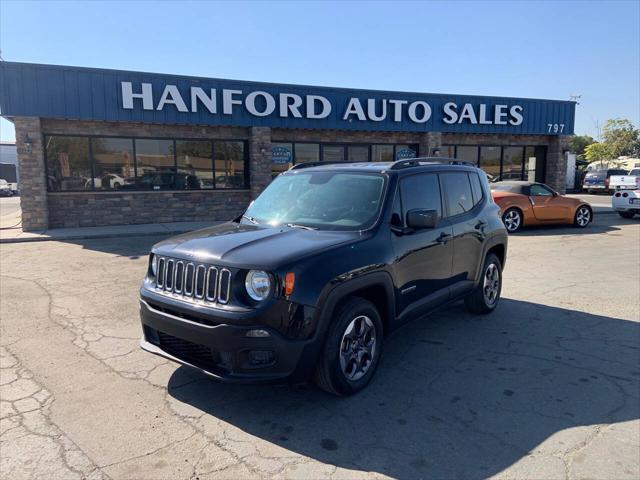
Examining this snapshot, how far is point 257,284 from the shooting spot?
3.19 m

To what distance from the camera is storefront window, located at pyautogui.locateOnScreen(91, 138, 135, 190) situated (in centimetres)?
1481

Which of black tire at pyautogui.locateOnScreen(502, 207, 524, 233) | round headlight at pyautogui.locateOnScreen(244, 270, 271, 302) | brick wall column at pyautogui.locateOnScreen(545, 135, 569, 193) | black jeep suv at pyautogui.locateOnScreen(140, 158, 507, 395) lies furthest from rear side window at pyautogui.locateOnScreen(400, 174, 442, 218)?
brick wall column at pyautogui.locateOnScreen(545, 135, 569, 193)

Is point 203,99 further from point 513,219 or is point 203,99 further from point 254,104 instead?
point 513,219

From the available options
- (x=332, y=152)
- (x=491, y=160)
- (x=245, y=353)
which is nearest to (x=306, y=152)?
(x=332, y=152)

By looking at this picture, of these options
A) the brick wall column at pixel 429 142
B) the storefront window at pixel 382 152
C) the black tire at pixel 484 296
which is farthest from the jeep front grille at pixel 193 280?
the brick wall column at pixel 429 142

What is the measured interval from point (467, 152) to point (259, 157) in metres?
9.55

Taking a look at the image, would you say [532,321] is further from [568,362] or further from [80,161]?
[80,161]

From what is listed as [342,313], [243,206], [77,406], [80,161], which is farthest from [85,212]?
[342,313]

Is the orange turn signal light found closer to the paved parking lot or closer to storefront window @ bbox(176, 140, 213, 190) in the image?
the paved parking lot

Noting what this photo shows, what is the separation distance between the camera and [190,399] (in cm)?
364

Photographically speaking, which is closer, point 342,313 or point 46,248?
point 342,313

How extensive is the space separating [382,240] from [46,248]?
1012 centimetres

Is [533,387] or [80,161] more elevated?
[80,161]

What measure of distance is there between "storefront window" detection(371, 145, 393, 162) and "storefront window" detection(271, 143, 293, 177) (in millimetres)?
3521
